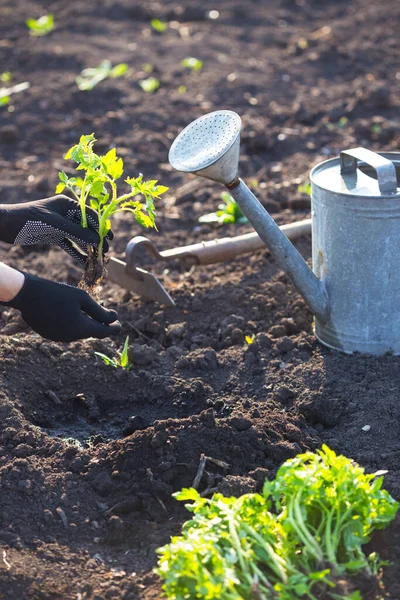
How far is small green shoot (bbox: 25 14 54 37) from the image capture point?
7.76m

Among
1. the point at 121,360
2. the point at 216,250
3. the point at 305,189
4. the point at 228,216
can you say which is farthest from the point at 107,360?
the point at 305,189

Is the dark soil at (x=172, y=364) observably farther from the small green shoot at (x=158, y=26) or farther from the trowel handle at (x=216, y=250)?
the small green shoot at (x=158, y=26)

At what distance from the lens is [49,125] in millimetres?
6016

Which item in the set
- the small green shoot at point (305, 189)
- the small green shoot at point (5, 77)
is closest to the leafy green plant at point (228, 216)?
the small green shoot at point (305, 189)

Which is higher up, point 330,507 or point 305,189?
point 330,507

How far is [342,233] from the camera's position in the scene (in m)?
3.06

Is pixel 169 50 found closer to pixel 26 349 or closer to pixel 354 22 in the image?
pixel 354 22

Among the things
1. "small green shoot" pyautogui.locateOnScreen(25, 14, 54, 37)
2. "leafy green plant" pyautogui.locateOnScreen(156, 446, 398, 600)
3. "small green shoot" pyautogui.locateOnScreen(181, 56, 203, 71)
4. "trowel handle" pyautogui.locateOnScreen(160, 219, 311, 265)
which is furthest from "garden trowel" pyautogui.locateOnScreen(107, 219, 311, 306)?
"small green shoot" pyautogui.locateOnScreen(25, 14, 54, 37)

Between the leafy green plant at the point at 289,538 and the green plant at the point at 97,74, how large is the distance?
16.2 feet

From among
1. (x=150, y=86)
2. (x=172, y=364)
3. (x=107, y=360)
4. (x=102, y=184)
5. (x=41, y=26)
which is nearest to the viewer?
(x=102, y=184)

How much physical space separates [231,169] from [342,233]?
524 mm

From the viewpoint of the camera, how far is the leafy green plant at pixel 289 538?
1.99 m

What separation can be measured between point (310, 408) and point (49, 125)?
3.76 metres

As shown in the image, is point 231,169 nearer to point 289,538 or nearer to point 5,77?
point 289,538
